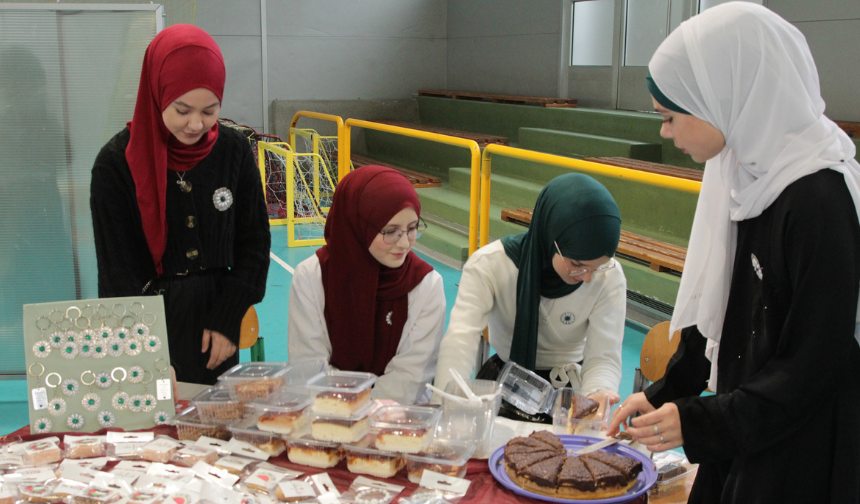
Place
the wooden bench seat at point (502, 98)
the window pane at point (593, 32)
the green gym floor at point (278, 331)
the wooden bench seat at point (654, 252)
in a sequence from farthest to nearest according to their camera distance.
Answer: the wooden bench seat at point (502, 98), the window pane at point (593, 32), the wooden bench seat at point (654, 252), the green gym floor at point (278, 331)

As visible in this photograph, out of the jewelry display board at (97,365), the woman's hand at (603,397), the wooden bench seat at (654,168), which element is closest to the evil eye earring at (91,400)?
the jewelry display board at (97,365)

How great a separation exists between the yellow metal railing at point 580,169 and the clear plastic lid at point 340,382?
1424mm

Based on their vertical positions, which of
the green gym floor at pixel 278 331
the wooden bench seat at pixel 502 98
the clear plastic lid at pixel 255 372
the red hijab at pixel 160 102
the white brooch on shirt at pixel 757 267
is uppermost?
the wooden bench seat at pixel 502 98

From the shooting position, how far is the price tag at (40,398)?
1633mm

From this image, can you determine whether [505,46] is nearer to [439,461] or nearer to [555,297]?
[555,297]

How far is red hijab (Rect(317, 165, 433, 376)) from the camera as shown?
1981mm

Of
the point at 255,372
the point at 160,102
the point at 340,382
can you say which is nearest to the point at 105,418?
the point at 255,372

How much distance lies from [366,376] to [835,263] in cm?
94

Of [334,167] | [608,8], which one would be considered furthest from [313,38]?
[608,8]

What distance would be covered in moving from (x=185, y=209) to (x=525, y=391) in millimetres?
1049

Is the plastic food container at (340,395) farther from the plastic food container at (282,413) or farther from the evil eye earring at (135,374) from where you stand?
the evil eye earring at (135,374)

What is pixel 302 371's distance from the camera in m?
1.77

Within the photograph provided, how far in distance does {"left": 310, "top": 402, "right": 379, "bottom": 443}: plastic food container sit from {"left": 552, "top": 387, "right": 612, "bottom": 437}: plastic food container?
1.53ft

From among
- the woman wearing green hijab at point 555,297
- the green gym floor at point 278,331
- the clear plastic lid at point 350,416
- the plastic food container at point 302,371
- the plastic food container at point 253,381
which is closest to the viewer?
the clear plastic lid at point 350,416
